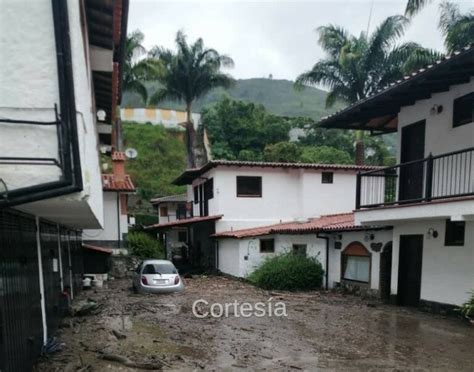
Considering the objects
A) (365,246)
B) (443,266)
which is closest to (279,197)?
(365,246)

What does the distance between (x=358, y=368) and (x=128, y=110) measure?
167 feet

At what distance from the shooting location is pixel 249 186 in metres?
23.8

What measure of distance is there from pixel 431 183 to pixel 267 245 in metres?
11.9

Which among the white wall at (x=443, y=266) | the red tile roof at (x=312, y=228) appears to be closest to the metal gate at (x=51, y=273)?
the red tile roof at (x=312, y=228)

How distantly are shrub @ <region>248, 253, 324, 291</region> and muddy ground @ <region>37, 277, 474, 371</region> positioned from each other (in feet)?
10.4

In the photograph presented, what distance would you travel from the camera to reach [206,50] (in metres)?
37.6

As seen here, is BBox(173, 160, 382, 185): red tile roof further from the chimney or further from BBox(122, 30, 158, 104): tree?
BBox(122, 30, 158, 104): tree

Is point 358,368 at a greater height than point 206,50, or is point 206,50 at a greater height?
point 206,50

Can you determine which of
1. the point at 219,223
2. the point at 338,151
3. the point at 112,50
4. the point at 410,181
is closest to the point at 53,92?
the point at 112,50

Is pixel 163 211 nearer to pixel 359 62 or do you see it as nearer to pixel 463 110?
pixel 359 62

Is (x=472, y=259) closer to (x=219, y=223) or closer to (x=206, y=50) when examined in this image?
(x=219, y=223)

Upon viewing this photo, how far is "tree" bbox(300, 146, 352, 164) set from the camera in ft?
132

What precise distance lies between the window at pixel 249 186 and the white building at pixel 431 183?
10.00 m

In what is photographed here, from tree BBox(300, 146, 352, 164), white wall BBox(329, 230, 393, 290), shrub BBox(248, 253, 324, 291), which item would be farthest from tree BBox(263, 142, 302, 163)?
white wall BBox(329, 230, 393, 290)
